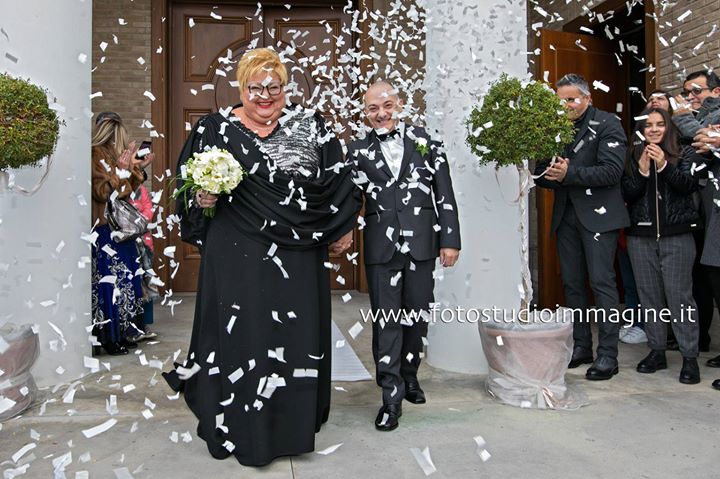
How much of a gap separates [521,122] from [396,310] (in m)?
1.37

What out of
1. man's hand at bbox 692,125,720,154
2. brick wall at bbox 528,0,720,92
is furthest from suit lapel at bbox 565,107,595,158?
brick wall at bbox 528,0,720,92

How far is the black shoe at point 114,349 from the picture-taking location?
5559 millimetres

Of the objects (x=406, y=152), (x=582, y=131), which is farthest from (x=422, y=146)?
(x=582, y=131)

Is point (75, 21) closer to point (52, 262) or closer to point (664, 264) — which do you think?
point (52, 262)

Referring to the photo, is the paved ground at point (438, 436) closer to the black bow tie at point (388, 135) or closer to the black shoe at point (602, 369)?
the black shoe at point (602, 369)

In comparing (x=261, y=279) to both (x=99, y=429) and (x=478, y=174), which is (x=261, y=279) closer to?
(x=99, y=429)

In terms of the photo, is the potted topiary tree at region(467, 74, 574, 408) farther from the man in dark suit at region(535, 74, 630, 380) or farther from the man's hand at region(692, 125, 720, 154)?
the man's hand at region(692, 125, 720, 154)

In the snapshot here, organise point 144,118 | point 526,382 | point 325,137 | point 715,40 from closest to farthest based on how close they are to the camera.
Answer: point 325,137
point 526,382
point 715,40
point 144,118

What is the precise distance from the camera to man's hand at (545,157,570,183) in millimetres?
4535

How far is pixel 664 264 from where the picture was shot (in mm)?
4805

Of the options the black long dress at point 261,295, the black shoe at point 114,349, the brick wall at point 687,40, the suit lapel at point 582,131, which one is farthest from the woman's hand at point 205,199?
the brick wall at point 687,40

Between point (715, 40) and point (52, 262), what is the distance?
209 inches

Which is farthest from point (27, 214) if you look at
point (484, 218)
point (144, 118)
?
point (144, 118)

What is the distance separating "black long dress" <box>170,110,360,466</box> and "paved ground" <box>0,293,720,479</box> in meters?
0.19
